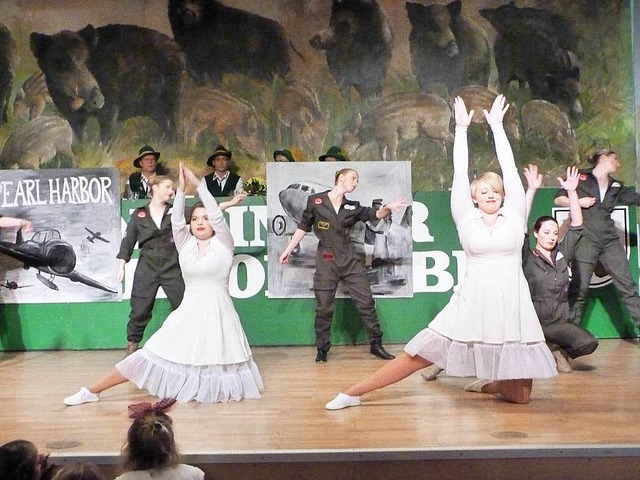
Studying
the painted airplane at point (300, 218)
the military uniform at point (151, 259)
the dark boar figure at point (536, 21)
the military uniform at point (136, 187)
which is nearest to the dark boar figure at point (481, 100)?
the dark boar figure at point (536, 21)

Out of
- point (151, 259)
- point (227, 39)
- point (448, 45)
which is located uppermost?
point (227, 39)

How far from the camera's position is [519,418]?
5.09 meters

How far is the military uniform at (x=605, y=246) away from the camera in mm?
7508

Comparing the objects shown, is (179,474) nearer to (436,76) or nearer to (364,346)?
(364,346)

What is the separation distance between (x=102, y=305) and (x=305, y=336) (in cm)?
192

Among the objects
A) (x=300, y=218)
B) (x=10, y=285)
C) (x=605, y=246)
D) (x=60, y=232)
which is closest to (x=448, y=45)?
(x=300, y=218)

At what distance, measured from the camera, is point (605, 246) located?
24.9ft

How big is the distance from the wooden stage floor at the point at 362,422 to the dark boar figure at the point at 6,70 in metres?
3.28

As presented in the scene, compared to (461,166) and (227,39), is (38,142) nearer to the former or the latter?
(227,39)

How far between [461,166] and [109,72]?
17.2 ft

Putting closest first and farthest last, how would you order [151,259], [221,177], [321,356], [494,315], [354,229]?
1. [494,315]
2. [151,259]
3. [321,356]
4. [354,229]
5. [221,177]

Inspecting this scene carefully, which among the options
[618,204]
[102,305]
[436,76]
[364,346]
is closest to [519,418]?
[364,346]

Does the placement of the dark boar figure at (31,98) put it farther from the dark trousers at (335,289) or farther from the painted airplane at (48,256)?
the dark trousers at (335,289)

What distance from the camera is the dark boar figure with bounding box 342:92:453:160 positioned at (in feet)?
30.2
